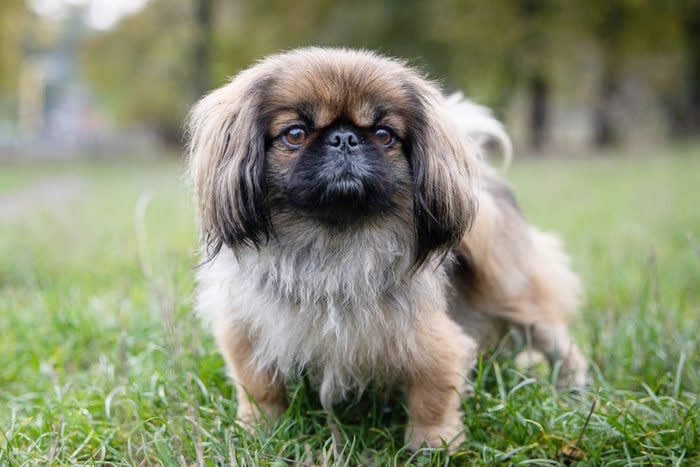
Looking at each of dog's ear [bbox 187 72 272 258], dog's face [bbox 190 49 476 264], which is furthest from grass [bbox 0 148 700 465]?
dog's face [bbox 190 49 476 264]

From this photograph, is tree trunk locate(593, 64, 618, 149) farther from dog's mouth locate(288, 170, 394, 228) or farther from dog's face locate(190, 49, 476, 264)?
dog's mouth locate(288, 170, 394, 228)

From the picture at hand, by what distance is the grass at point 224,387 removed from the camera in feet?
7.54

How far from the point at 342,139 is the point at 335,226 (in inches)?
12.9

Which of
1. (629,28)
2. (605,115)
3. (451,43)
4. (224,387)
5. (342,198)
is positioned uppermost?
(629,28)

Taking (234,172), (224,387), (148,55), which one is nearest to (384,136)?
(234,172)

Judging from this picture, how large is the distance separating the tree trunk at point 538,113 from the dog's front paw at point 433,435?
61.5 ft

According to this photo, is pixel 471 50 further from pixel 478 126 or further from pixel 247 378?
pixel 247 378

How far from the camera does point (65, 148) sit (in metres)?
24.6

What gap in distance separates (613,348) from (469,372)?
2.44 ft

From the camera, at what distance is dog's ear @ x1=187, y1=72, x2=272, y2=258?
239 centimetres

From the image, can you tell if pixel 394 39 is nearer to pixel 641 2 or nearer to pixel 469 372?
pixel 641 2

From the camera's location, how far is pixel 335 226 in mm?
2484

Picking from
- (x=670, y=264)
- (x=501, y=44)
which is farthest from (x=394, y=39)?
(x=670, y=264)

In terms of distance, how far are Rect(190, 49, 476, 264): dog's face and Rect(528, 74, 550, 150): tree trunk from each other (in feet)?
60.8
